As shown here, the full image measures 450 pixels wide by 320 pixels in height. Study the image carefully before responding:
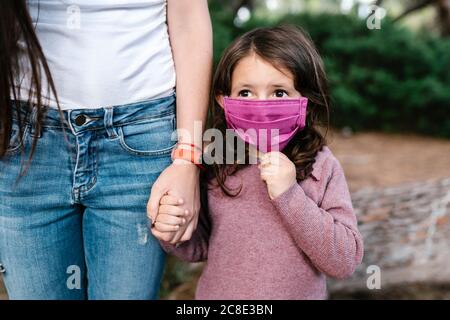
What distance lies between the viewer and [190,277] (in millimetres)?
2898

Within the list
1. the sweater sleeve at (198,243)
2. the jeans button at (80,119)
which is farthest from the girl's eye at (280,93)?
the jeans button at (80,119)

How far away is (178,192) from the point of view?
129 centimetres

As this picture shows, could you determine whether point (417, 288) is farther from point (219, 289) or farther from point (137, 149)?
point (137, 149)

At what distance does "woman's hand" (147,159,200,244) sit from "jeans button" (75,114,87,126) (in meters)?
0.24

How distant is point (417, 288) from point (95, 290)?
1.79m

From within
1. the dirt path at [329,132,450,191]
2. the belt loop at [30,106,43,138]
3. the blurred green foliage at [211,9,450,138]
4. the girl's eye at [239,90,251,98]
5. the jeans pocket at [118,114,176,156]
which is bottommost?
the dirt path at [329,132,450,191]

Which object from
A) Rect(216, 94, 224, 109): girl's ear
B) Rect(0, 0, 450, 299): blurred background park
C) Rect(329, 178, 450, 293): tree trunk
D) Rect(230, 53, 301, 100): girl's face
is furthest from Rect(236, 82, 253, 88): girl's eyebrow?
Rect(0, 0, 450, 299): blurred background park

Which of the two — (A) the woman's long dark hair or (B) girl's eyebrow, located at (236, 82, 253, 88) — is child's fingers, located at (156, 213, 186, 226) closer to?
(A) the woman's long dark hair

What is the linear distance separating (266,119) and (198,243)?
0.46 m

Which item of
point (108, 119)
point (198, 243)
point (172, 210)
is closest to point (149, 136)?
point (108, 119)

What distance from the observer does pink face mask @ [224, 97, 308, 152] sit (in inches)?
56.6

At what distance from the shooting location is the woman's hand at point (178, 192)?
4.23ft

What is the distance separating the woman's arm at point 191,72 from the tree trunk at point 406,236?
1.65 meters

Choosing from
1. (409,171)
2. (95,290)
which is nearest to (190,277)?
(95,290)
